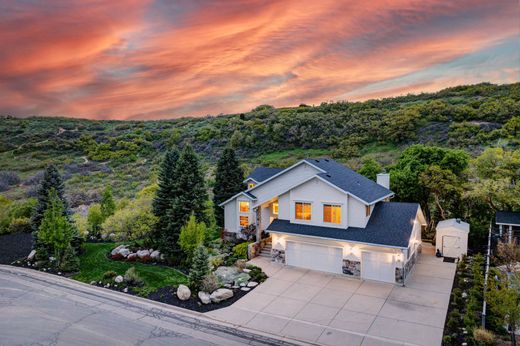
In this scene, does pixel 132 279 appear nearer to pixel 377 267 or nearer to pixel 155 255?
A: pixel 155 255

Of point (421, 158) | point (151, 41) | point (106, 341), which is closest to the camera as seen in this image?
point (106, 341)

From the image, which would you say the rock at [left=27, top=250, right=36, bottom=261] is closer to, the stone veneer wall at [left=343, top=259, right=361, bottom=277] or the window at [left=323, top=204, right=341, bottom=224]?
the window at [left=323, top=204, right=341, bottom=224]

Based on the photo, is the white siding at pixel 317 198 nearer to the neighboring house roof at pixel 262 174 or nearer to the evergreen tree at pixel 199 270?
the evergreen tree at pixel 199 270

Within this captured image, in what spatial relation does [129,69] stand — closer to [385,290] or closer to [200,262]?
[200,262]

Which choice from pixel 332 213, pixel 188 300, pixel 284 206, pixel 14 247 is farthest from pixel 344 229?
pixel 14 247

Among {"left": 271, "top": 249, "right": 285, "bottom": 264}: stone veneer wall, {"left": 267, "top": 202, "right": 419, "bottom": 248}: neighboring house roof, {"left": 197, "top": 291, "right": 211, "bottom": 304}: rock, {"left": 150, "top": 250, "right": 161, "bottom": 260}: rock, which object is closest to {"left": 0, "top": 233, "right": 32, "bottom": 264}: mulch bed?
{"left": 150, "top": 250, "right": 161, "bottom": 260}: rock

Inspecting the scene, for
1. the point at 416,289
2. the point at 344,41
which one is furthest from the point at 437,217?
the point at 344,41
